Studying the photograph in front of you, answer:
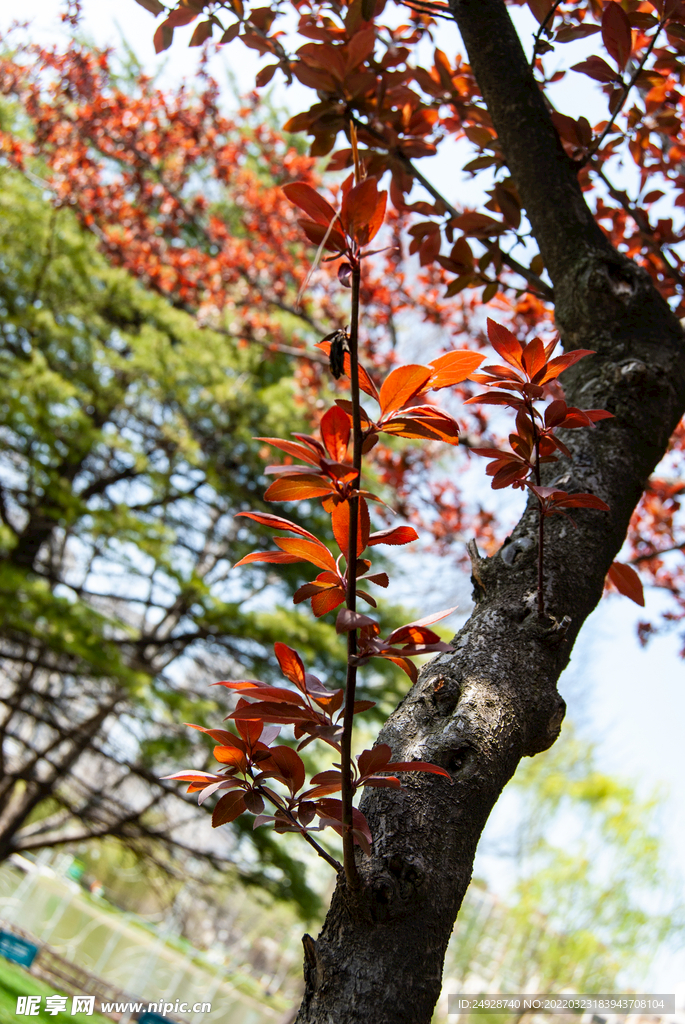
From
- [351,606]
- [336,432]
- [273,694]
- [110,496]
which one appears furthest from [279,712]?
[110,496]

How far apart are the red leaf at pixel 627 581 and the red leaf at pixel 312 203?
1.86ft

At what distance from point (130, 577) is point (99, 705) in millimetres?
1207

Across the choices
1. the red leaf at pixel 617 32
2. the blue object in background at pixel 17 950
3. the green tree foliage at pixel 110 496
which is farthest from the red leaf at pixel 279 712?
the blue object in background at pixel 17 950

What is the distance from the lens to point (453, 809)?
0.57 metres

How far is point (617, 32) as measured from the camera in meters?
1.00

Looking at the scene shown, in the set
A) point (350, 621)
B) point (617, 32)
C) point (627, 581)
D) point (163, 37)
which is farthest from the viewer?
point (163, 37)

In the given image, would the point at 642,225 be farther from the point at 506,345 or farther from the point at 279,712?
the point at 279,712

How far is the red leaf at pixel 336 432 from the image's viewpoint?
0.51 m

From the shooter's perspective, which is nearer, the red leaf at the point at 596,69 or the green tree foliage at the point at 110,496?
the red leaf at the point at 596,69

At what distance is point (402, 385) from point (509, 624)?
0.30 meters

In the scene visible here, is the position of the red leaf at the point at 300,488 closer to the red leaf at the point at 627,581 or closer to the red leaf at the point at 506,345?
the red leaf at the point at 506,345

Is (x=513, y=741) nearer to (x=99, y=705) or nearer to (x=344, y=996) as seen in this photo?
(x=344, y=996)

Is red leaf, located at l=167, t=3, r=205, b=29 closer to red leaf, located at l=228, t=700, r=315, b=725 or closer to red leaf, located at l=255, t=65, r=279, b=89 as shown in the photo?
red leaf, located at l=255, t=65, r=279, b=89

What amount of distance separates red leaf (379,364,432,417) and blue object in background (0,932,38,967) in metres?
7.41
